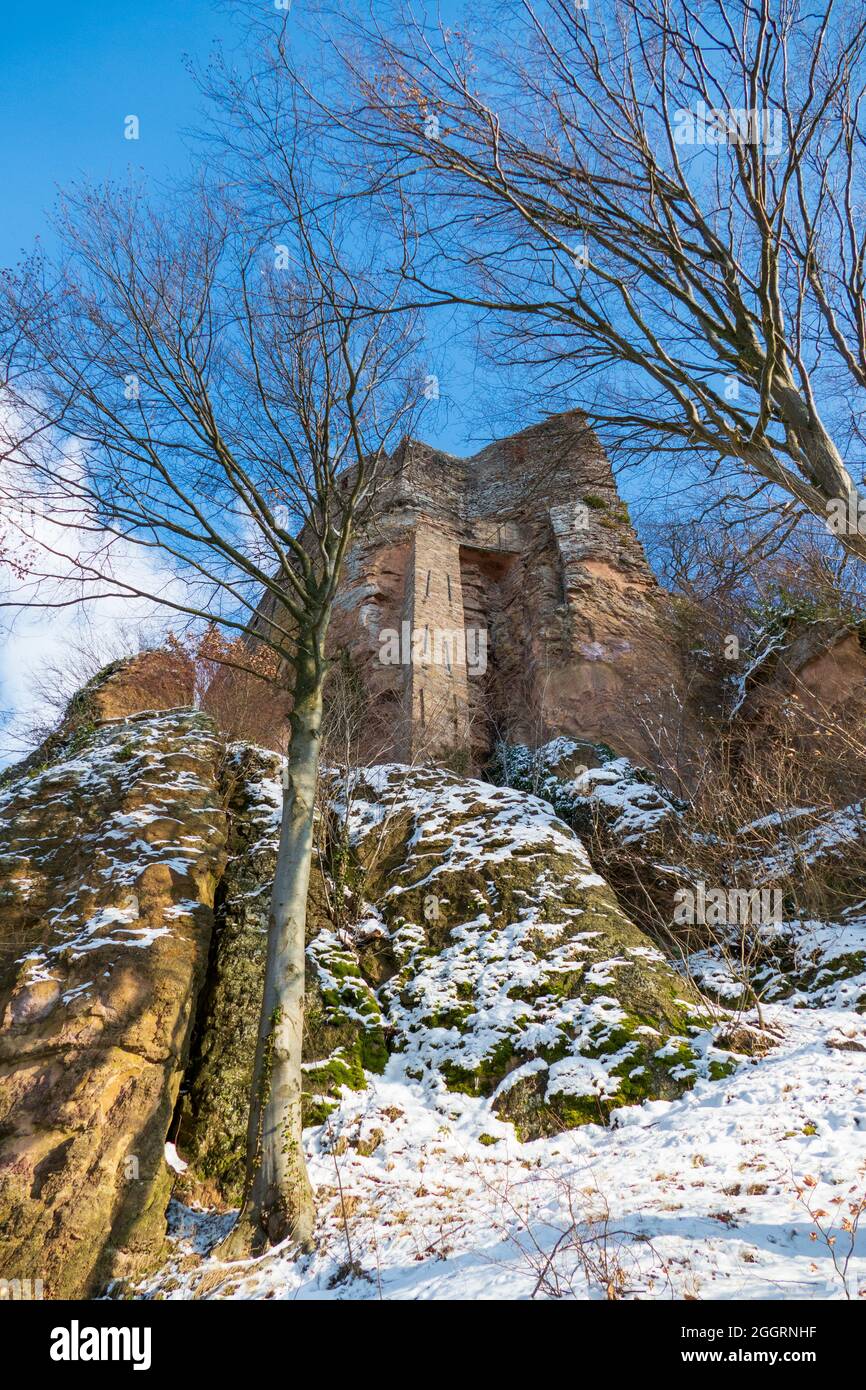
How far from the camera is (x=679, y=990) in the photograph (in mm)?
6227

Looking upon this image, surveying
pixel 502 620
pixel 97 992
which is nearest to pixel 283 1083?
pixel 97 992

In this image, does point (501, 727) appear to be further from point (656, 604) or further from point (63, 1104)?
point (63, 1104)

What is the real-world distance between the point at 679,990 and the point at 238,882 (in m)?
3.82

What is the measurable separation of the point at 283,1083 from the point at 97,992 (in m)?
1.53

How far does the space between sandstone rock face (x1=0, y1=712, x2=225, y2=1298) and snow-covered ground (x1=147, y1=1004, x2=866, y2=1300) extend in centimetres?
49

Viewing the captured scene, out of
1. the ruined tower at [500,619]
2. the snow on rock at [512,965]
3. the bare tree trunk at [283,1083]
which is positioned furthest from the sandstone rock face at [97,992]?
the ruined tower at [500,619]

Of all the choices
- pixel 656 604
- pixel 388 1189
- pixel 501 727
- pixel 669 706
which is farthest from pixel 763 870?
pixel 656 604

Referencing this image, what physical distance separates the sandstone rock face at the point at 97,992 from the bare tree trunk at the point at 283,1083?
661 millimetres

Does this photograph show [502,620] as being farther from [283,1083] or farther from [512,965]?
[283,1083]

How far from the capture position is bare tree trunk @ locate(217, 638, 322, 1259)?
415 cm

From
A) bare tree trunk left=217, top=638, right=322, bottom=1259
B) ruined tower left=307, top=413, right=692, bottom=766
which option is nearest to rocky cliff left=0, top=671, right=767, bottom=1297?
bare tree trunk left=217, top=638, right=322, bottom=1259

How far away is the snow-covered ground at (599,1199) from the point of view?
313 centimetres

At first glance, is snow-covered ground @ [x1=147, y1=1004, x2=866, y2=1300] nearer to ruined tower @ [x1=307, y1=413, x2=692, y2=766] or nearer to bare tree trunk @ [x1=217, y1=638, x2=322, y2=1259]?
bare tree trunk @ [x1=217, y1=638, x2=322, y2=1259]

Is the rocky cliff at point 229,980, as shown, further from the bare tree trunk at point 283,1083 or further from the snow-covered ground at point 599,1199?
the bare tree trunk at point 283,1083
